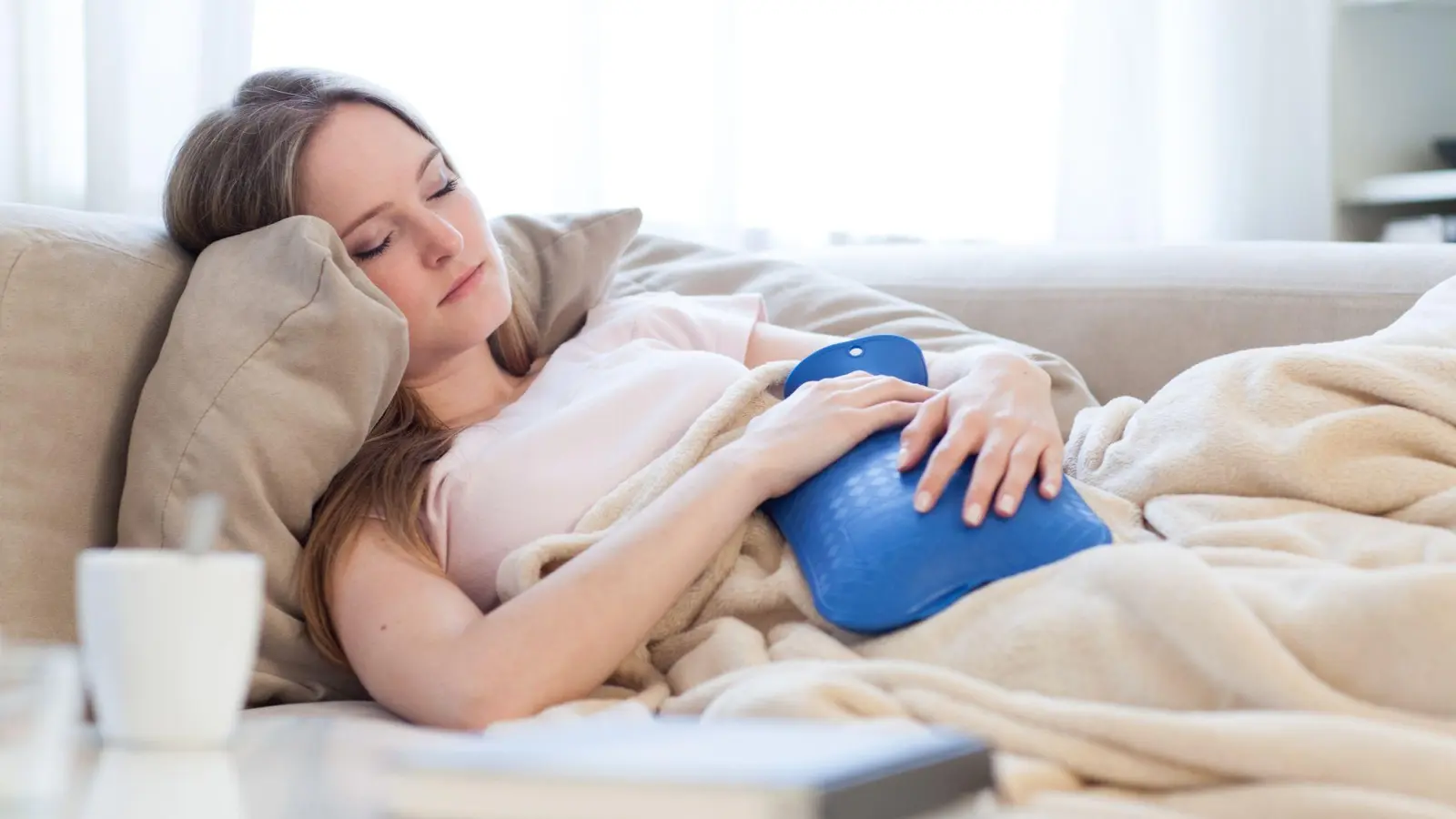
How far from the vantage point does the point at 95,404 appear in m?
1.11

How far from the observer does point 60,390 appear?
109 cm

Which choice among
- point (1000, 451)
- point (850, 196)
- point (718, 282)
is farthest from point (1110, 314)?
point (850, 196)

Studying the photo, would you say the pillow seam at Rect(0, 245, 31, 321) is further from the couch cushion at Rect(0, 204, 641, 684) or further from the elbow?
the elbow

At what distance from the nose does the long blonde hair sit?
12 cm

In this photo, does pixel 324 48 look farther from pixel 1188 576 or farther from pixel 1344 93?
pixel 1344 93

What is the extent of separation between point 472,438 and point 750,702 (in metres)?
0.55

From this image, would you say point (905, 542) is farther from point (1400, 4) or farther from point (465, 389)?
point (1400, 4)

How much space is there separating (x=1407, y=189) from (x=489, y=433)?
229 cm

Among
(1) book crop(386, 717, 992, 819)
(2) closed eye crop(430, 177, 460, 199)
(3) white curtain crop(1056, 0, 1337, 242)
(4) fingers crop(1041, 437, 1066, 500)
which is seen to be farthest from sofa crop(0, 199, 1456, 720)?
(3) white curtain crop(1056, 0, 1337, 242)

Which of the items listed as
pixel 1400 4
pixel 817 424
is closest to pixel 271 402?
pixel 817 424

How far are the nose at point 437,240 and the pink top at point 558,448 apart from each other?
17 cm

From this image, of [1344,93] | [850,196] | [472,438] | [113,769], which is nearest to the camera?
[113,769]

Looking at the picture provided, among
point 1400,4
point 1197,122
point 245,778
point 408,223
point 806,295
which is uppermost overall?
point 1400,4

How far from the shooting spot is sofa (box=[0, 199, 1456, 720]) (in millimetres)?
1070
